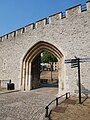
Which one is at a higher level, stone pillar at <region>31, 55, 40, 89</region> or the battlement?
the battlement

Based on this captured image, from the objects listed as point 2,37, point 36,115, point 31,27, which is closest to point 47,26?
point 31,27

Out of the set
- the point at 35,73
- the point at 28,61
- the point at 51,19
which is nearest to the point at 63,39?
the point at 51,19

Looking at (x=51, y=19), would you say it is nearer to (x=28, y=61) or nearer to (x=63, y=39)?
(x=63, y=39)

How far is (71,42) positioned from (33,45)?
13.8ft

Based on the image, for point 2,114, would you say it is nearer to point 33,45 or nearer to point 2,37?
point 33,45

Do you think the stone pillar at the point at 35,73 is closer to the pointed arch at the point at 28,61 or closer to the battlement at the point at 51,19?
the pointed arch at the point at 28,61

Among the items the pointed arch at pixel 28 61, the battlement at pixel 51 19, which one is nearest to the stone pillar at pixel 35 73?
the pointed arch at pixel 28 61

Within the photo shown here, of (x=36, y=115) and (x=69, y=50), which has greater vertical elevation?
(x=69, y=50)

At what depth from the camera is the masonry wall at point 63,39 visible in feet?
33.6

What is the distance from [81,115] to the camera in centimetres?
560

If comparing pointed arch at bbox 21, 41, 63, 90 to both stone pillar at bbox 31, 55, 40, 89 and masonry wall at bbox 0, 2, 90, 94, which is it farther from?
stone pillar at bbox 31, 55, 40, 89

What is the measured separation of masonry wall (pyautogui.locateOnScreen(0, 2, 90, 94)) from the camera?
10234 millimetres

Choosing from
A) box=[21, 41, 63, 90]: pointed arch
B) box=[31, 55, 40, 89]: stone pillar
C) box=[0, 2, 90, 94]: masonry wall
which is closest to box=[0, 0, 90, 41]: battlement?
box=[0, 2, 90, 94]: masonry wall

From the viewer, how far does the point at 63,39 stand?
11.3 meters
